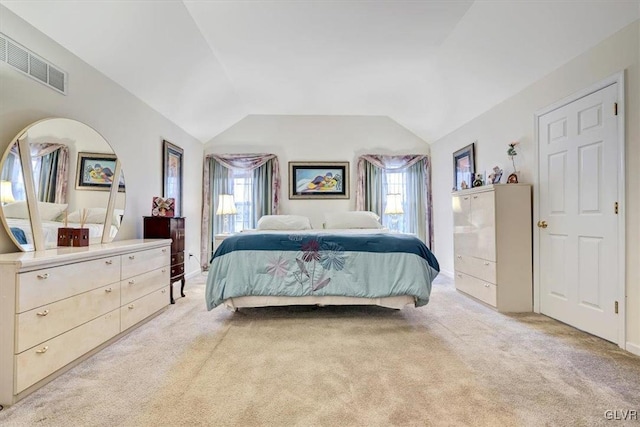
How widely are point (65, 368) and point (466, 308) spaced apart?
327 centimetres

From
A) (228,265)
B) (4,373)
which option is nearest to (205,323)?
(228,265)

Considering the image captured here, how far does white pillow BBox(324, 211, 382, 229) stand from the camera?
4.78m

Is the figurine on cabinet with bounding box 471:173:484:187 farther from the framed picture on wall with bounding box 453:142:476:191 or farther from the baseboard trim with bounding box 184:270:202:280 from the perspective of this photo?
the baseboard trim with bounding box 184:270:202:280

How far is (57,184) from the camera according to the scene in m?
2.24

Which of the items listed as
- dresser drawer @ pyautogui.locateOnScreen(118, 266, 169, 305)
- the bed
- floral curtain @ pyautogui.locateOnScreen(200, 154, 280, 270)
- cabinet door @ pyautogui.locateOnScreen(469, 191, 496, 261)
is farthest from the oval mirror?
cabinet door @ pyautogui.locateOnScreen(469, 191, 496, 261)

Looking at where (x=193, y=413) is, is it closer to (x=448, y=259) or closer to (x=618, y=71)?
(x=618, y=71)

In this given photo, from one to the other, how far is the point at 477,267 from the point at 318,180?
9.56 ft

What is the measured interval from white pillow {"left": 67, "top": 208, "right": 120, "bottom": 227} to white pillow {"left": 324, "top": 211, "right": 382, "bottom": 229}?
114 inches

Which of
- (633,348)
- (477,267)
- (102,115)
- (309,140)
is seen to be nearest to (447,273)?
(477,267)

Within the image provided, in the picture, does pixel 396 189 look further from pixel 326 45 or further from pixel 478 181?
pixel 326 45

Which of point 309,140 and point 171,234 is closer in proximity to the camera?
point 171,234

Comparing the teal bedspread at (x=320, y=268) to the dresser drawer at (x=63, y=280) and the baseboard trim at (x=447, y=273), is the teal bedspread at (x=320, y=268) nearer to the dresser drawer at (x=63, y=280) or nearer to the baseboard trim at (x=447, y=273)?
the dresser drawer at (x=63, y=280)

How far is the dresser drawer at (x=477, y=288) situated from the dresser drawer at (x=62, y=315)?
3.31 m

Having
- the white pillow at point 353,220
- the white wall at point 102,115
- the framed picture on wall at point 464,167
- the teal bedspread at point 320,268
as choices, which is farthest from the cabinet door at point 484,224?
the white wall at point 102,115
